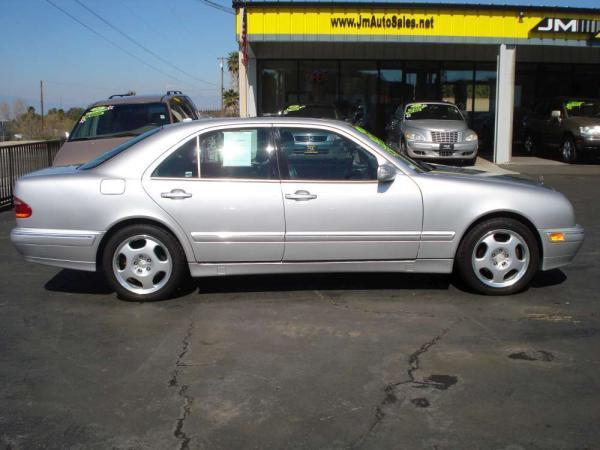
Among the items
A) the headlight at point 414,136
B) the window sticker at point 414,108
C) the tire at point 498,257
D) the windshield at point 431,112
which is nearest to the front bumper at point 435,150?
the headlight at point 414,136

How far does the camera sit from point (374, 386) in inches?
157

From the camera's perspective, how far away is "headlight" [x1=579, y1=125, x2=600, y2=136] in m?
17.0

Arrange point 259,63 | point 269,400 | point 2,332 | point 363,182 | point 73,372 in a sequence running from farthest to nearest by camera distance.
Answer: point 259,63 < point 363,182 < point 2,332 < point 73,372 < point 269,400

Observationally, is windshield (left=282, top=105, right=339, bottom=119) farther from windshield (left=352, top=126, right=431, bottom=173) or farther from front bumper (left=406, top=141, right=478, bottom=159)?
windshield (left=352, top=126, right=431, bottom=173)

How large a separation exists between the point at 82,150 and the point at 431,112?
33.2ft

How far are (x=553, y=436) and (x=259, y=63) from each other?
20128 millimetres

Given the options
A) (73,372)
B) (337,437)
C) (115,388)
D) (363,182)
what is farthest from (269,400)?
(363,182)

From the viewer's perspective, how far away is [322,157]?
574 centimetres

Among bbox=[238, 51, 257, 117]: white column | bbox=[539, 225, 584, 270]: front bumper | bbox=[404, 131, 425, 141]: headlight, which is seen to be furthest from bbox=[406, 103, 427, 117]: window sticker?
bbox=[539, 225, 584, 270]: front bumper

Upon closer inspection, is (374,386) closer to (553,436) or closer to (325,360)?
(325,360)

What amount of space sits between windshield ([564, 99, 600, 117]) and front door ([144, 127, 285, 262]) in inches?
580

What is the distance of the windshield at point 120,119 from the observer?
10414 mm

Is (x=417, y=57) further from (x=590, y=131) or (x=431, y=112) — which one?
(x=590, y=131)

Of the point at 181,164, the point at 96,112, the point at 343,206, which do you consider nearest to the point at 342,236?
the point at 343,206
